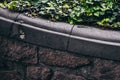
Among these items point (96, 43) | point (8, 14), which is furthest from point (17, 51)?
point (96, 43)

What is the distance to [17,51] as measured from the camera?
3.38m

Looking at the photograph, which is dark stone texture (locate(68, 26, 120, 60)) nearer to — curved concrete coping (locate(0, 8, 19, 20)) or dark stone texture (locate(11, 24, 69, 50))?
dark stone texture (locate(11, 24, 69, 50))

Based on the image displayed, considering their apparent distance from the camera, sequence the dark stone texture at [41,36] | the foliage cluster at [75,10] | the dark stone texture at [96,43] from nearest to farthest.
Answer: the dark stone texture at [96,43] → the dark stone texture at [41,36] → the foliage cluster at [75,10]

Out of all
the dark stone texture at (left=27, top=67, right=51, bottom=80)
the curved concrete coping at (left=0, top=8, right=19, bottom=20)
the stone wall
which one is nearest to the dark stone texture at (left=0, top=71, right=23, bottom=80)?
the stone wall

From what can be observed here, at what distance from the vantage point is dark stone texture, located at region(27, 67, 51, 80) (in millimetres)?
3309

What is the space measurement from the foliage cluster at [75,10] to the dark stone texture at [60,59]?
1.31 feet

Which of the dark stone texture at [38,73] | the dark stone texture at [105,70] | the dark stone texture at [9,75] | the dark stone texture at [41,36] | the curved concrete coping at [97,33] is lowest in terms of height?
the dark stone texture at [9,75]

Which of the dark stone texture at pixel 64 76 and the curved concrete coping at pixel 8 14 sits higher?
the curved concrete coping at pixel 8 14

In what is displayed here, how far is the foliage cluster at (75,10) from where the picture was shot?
326 centimetres

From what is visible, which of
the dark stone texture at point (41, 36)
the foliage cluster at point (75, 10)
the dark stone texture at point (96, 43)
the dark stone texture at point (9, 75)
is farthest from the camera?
the dark stone texture at point (9, 75)

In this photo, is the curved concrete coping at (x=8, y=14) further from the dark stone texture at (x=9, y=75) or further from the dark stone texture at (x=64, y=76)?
the dark stone texture at (x=64, y=76)

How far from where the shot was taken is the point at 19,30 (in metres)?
3.29

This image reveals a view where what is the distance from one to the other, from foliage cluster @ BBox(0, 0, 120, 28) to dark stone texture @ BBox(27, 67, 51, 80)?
626 millimetres

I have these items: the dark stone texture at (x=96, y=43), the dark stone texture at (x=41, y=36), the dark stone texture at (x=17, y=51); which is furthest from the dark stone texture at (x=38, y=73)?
the dark stone texture at (x=96, y=43)
